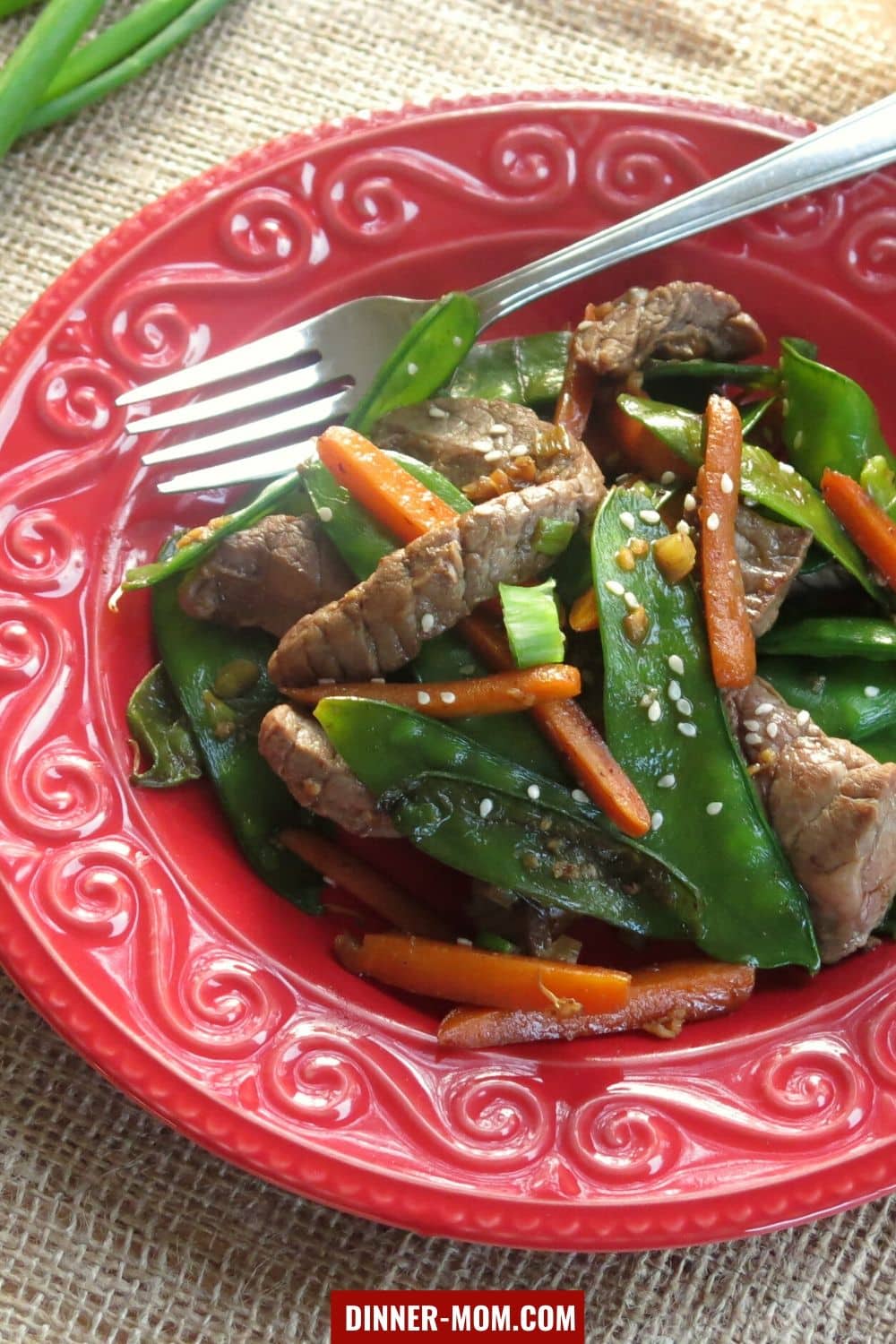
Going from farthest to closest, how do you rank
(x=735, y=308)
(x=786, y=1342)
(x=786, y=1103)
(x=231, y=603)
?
(x=735, y=308)
(x=231, y=603)
(x=786, y=1342)
(x=786, y=1103)

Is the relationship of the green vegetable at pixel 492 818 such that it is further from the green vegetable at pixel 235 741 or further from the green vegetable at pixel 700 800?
the green vegetable at pixel 235 741

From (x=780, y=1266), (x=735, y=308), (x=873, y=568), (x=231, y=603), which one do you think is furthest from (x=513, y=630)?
(x=780, y=1266)

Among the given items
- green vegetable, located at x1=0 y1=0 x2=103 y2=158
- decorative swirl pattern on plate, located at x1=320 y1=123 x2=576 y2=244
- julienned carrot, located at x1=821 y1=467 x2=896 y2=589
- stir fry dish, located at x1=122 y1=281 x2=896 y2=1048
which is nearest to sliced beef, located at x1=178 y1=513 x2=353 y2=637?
stir fry dish, located at x1=122 y1=281 x2=896 y2=1048

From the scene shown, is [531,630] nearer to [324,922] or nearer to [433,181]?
[324,922]

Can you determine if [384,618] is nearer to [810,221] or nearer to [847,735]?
[847,735]

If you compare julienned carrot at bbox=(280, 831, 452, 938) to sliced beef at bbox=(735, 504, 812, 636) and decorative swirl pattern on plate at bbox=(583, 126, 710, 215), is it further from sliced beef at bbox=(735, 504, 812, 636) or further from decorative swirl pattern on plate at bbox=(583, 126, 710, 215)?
decorative swirl pattern on plate at bbox=(583, 126, 710, 215)

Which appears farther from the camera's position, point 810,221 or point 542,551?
point 810,221

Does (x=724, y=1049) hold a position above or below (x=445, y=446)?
below

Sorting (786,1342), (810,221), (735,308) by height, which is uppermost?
(810,221)
